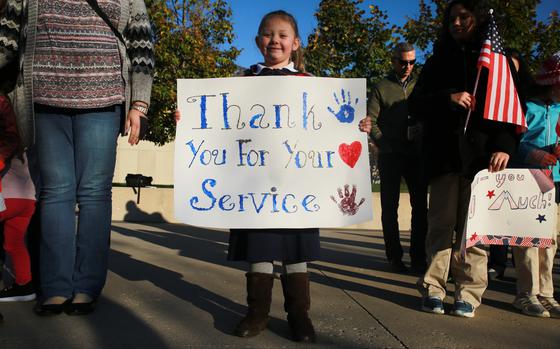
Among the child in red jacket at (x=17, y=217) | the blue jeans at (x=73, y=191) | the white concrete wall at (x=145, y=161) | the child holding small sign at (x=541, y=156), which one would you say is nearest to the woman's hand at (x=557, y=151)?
the child holding small sign at (x=541, y=156)

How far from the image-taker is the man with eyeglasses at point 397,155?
4.39m

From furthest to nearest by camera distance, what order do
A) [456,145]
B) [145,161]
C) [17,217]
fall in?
[145,161]
[17,217]
[456,145]

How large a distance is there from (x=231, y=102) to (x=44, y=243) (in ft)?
3.77

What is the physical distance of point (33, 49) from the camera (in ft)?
8.64

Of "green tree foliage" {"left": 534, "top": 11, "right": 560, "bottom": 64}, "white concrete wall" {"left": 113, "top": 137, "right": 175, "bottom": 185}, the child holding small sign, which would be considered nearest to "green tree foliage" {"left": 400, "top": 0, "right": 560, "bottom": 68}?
"green tree foliage" {"left": 534, "top": 11, "right": 560, "bottom": 64}

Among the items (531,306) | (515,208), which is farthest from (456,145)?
(531,306)

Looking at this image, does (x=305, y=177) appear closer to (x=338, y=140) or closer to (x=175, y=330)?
(x=338, y=140)

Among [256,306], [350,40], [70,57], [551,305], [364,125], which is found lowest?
[551,305]

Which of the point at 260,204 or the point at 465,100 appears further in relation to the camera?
the point at 465,100

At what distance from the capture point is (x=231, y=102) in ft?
8.87

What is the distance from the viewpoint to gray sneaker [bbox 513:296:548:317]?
9.48 ft

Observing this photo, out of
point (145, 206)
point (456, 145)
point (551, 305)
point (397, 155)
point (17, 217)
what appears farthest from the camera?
point (145, 206)

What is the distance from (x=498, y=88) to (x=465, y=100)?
0.56 ft

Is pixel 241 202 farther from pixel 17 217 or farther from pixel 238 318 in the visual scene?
pixel 17 217
